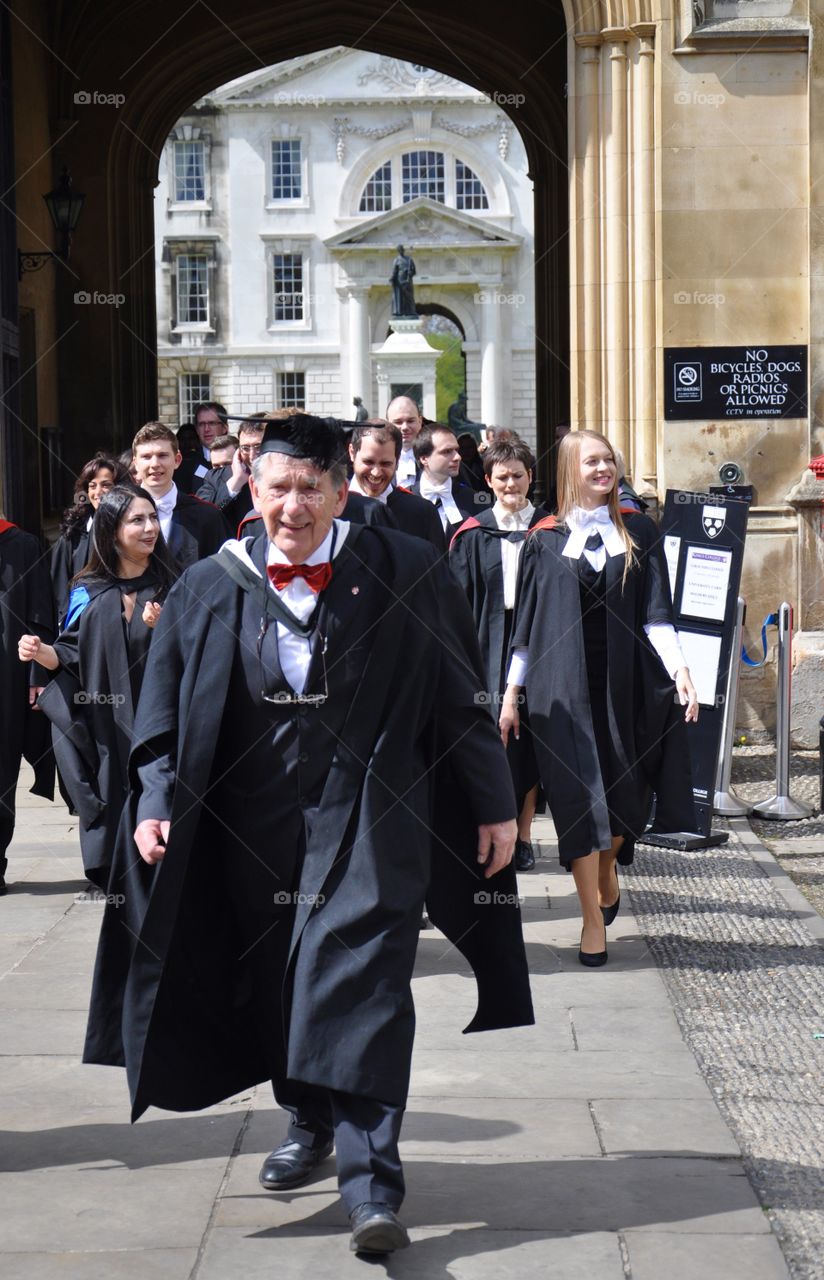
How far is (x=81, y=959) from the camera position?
6.32 metres

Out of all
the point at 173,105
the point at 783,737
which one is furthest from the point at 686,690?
A: the point at 173,105

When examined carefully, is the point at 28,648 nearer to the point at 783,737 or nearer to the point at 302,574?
the point at 302,574

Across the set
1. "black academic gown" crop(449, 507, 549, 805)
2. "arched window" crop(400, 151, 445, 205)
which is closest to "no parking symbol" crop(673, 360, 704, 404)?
"black academic gown" crop(449, 507, 549, 805)

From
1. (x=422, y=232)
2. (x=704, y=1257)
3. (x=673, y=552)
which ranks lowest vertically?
(x=704, y=1257)

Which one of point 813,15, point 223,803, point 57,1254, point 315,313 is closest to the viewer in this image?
point 57,1254

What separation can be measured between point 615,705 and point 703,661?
2380 mm

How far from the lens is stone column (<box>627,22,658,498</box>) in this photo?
11.4 meters

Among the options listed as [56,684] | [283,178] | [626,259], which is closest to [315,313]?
[283,178]

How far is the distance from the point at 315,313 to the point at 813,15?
49661 mm

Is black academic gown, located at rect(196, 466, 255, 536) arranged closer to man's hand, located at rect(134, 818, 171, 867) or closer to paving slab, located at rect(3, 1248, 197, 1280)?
man's hand, located at rect(134, 818, 171, 867)

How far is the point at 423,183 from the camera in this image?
6181cm

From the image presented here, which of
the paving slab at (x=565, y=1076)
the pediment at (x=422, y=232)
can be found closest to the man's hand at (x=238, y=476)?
the paving slab at (x=565, y=1076)

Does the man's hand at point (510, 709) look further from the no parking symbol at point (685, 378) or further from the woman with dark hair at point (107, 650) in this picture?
the no parking symbol at point (685, 378)

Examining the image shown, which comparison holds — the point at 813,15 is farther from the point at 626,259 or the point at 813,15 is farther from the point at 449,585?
the point at 449,585
